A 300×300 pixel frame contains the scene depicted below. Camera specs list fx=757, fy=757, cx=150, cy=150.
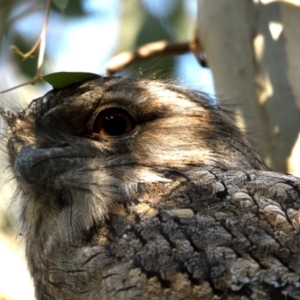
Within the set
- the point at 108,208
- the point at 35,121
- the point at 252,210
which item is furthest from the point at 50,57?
the point at 252,210

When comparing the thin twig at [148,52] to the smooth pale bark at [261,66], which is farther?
the thin twig at [148,52]

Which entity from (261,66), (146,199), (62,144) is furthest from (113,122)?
(261,66)

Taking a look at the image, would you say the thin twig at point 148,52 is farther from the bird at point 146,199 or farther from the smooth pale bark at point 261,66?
the bird at point 146,199

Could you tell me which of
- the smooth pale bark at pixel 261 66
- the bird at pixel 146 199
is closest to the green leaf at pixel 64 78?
the bird at pixel 146 199

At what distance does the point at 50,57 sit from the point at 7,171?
7.45 feet

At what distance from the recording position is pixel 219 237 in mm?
2863

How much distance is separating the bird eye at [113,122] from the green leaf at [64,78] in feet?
0.67

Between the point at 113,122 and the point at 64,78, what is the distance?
31 cm

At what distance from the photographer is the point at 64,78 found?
3.57 meters

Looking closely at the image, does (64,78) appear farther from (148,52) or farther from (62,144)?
(148,52)

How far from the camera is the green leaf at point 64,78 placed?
3.54 metres

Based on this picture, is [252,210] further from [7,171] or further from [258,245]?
[7,171]

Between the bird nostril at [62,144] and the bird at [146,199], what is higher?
the bird nostril at [62,144]

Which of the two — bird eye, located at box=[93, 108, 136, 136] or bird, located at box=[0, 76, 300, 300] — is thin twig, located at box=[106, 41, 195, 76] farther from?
bird eye, located at box=[93, 108, 136, 136]
